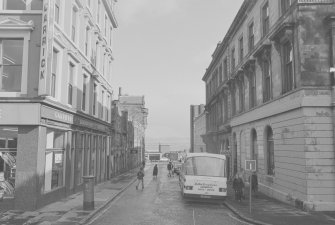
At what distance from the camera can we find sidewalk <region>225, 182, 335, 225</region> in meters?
14.3

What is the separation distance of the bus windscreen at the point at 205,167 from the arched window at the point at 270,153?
3768 millimetres

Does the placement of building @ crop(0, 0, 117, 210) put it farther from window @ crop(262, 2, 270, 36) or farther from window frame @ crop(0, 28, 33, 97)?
window @ crop(262, 2, 270, 36)

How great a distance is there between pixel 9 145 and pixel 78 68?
839 cm

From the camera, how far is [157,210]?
17219 mm

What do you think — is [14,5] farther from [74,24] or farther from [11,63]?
[74,24]

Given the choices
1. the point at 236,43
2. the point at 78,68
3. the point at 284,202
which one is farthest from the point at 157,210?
the point at 236,43

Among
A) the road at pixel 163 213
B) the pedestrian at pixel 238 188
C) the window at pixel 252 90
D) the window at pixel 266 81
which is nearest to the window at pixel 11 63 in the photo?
the road at pixel 163 213

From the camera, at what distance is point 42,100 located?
16125 mm

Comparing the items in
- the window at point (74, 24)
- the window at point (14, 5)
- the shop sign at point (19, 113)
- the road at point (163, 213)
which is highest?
the window at point (74, 24)

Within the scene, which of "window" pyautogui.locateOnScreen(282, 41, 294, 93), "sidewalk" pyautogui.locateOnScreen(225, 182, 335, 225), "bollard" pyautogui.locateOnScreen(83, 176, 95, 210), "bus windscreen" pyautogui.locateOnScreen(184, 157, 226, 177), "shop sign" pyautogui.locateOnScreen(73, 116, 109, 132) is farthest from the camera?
"shop sign" pyautogui.locateOnScreen(73, 116, 109, 132)

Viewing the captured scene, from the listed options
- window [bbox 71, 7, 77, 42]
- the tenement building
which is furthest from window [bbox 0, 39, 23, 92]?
the tenement building

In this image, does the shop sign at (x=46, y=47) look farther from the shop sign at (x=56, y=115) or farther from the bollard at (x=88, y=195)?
the bollard at (x=88, y=195)

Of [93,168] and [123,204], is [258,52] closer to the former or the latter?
[123,204]

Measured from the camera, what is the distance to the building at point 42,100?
1587 centimetres
